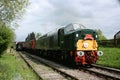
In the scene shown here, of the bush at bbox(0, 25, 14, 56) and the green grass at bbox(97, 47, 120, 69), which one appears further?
the bush at bbox(0, 25, 14, 56)

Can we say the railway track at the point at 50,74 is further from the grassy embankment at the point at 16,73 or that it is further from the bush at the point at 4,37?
the bush at the point at 4,37

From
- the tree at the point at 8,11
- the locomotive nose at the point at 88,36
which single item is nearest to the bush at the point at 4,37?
the tree at the point at 8,11

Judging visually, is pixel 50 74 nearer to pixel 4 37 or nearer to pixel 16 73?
pixel 16 73

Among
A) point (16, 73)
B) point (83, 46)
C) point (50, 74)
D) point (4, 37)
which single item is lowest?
point (50, 74)

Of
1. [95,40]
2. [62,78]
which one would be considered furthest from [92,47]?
[62,78]

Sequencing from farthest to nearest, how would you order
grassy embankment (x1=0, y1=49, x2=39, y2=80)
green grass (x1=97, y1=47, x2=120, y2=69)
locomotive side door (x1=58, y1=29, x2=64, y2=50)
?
1. locomotive side door (x1=58, y1=29, x2=64, y2=50)
2. green grass (x1=97, y1=47, x2=120, y2=69)
3. grassy embankment (x1=0, y1=49, x2=39, y2=80)

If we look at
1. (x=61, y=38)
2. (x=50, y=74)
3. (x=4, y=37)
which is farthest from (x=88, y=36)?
(x=4, y=37)

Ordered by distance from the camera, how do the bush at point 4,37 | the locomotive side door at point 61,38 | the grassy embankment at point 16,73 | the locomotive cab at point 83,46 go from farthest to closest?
the bush at point 4,37, the locomotive side door at point 61,38, the locomotive cab at point 83,46, the grassy embankment at point 16,73

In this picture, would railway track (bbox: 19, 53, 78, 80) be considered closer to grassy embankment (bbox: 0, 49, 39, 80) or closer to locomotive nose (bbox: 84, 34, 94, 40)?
grassy embankment (bbox: 0, 49, 39, 80)

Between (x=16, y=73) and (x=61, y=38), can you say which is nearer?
(x=16, y=73)

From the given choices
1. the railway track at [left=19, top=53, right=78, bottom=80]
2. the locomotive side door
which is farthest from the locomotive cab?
the locomotive side door

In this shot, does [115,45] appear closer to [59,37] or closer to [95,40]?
[59,37]

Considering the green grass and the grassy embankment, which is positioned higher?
the green grass

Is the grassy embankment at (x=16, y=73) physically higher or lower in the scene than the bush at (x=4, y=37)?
lower
